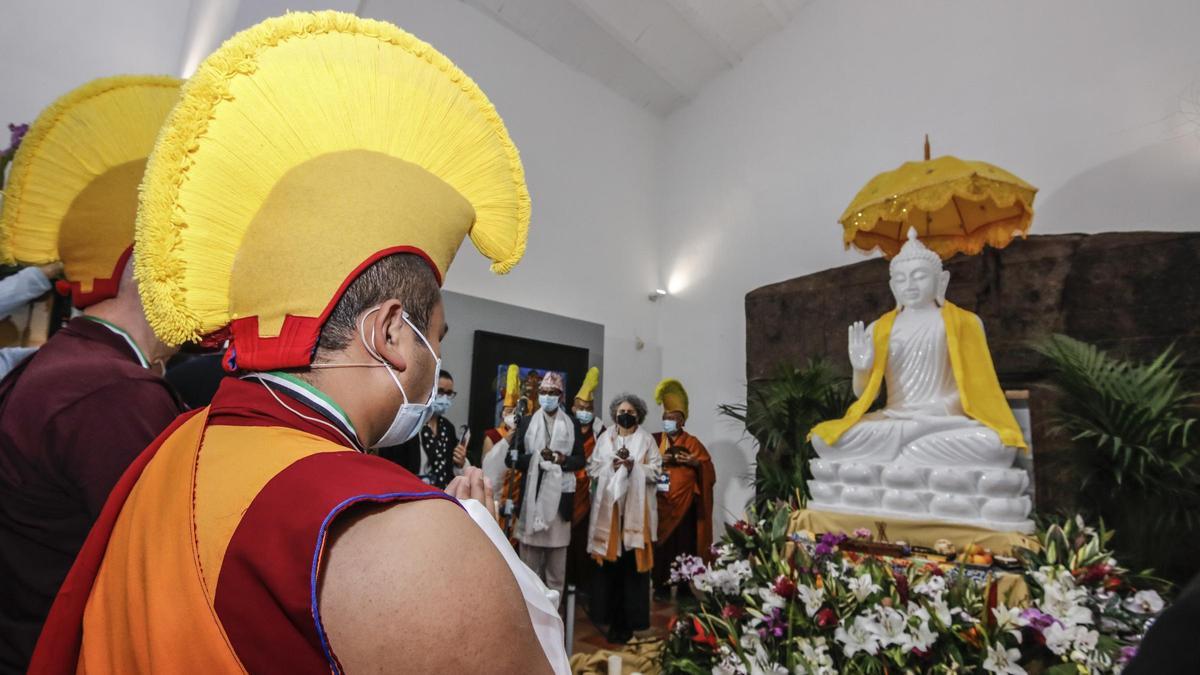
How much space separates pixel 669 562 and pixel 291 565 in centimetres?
599

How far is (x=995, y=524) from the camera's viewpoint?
3.05 m

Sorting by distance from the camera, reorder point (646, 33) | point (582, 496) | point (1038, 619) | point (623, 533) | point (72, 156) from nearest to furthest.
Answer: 1. point (72, 156)
2. point (1038, 619)
3. point (623, 533)
4. point (582, 496)
5. point (646, 33)

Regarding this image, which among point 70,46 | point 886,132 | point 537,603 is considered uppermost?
point 886,132

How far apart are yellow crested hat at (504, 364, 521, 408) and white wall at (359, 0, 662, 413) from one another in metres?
0.60

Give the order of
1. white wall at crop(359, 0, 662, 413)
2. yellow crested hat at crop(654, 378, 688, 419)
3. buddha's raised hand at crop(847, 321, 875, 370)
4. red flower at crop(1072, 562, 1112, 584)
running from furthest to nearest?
yellow crested hat at crop(654, 378, 688, 419), white wall at crop(359, 0, 662, 413), buddha's raised hand at crop(847, 321, 875, 370), red flower at crop(1072, 562, 1112, 584)

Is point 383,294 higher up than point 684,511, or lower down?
higher up

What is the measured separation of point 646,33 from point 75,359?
7748mm

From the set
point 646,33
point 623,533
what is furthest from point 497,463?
point 646,33

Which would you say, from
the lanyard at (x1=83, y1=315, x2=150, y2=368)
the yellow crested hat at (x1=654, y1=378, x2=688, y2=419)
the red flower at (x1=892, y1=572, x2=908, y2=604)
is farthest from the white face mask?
the yellow crested hat at (x1=654, y1=378, x2=688, y2=419)

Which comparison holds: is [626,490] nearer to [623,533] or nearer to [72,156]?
[623,533]

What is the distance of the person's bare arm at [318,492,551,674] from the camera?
61 cm

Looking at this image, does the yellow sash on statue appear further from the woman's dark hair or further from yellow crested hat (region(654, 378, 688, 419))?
the woman's dark hair

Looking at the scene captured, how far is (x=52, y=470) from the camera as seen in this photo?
1.22m

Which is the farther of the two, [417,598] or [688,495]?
[688,495]
